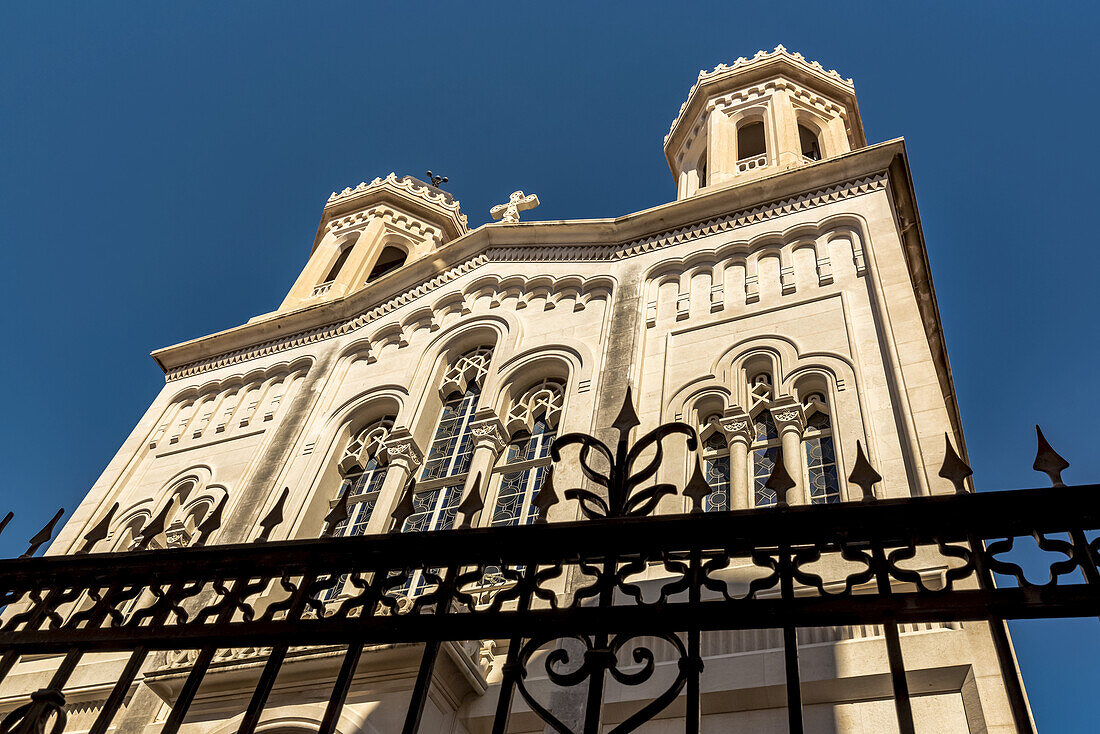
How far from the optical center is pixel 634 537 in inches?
140

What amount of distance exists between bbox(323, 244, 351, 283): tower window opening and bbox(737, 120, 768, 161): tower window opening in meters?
8.79

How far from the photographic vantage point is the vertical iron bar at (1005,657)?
2.79 meters

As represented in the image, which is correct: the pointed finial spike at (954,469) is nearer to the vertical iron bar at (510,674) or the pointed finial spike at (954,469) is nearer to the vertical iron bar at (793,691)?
the vertical iron bar at (793,691)

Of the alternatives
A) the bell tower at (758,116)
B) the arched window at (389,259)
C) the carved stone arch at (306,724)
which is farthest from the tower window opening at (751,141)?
the carved stone arch at (306,724)

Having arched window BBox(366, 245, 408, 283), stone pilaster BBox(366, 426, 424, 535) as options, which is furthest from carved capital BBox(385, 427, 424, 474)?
arched window BBox(366, 245, 408, 283)

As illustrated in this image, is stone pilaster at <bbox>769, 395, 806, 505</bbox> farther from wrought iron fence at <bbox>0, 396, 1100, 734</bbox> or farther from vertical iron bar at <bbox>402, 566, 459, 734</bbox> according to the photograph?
vertical iron bar at <bbox>402, 566, 459, 734</bbox>

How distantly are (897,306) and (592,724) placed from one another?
27.0 feet

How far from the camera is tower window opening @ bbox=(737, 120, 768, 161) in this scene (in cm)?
1881

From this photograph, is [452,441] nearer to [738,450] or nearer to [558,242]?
[738,450]

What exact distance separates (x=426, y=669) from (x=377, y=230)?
747 inches

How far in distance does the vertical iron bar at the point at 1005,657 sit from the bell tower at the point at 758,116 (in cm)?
1410

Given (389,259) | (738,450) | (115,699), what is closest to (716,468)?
(738,450)

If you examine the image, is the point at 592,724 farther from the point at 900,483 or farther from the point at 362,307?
the point at 362,307

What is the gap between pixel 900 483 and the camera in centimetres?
793
